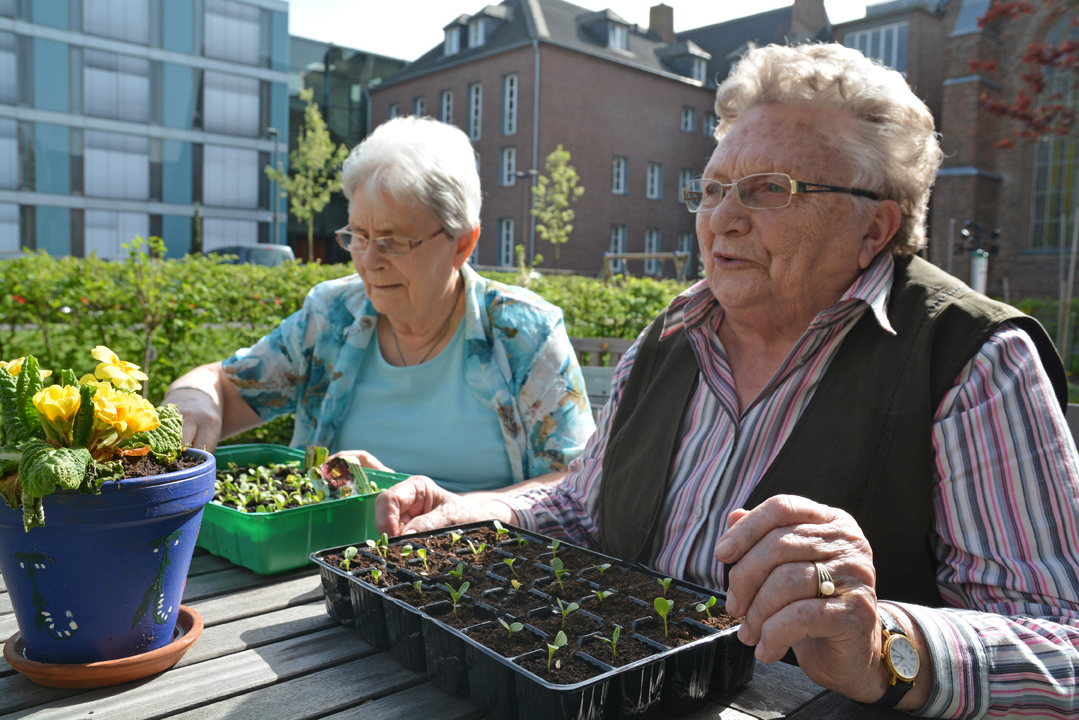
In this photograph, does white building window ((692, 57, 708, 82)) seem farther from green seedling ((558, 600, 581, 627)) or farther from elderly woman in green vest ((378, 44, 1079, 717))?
green seedling ((558, 600, 581, 627))

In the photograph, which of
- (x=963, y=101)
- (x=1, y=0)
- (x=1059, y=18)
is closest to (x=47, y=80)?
(x=1, y=0)

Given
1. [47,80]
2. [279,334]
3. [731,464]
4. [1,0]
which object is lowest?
[731,464]

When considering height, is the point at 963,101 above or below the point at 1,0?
below

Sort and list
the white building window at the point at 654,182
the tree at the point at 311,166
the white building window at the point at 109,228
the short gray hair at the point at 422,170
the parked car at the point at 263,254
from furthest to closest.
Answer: the white building window at the point at 654,182, the white building window at the point at 109,228, the tree at the point at 311,166, the parked car at the point at 263,254, the short gray hair at the point at 422,170

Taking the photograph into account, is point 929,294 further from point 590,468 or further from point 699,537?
point 590,468

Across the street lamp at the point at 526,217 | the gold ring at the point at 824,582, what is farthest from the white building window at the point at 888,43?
Result: the gold ring at the point at 824,582

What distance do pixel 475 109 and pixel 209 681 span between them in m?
30.6

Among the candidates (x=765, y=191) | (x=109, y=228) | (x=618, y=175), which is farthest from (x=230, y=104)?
(x=765, y=191)

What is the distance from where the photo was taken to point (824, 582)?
0.94 metres

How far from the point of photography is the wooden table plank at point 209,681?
983 mm

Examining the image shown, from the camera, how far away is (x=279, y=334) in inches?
99.7

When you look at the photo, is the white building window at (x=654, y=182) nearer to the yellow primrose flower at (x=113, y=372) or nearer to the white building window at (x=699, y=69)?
the white building window at (x=699, y=69)

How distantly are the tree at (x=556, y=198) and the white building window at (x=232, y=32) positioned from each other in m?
11.9

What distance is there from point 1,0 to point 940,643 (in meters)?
31.6
